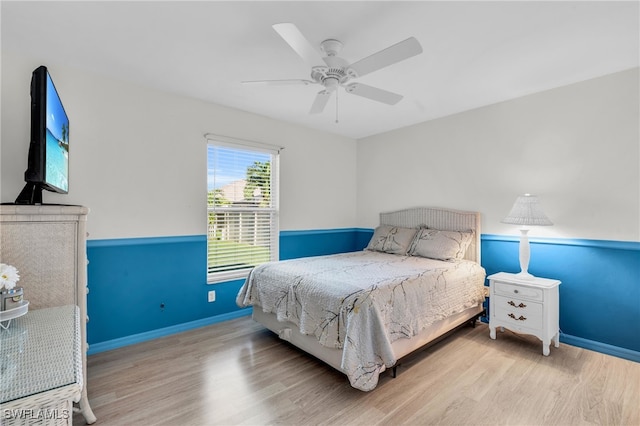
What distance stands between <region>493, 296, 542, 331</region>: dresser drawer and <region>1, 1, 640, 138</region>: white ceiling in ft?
6.63

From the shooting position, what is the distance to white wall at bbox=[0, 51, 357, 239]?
7.62ft

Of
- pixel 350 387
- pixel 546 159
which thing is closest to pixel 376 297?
pixel 350 387

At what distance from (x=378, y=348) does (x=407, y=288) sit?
0.53m

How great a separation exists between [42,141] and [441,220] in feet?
12.2

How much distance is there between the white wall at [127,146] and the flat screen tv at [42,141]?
66cm

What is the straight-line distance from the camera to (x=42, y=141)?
1621mm

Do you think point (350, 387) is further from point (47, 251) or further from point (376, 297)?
point (47, 251)

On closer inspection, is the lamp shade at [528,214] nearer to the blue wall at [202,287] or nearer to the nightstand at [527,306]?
the blue wall at [202,287]

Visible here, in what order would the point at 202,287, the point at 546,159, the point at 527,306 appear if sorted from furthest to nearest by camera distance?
the point at 202,287 < the point at 546,159 < the point at 527,306

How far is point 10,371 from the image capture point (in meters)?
0.80

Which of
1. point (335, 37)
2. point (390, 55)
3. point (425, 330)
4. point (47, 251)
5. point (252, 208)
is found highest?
point (335, 37)

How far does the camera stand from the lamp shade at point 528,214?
2.73 metres

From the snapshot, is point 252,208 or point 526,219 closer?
point 526,219

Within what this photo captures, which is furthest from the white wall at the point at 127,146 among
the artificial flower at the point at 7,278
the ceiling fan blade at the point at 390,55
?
the ceiling fan blade at the point at 390,55
